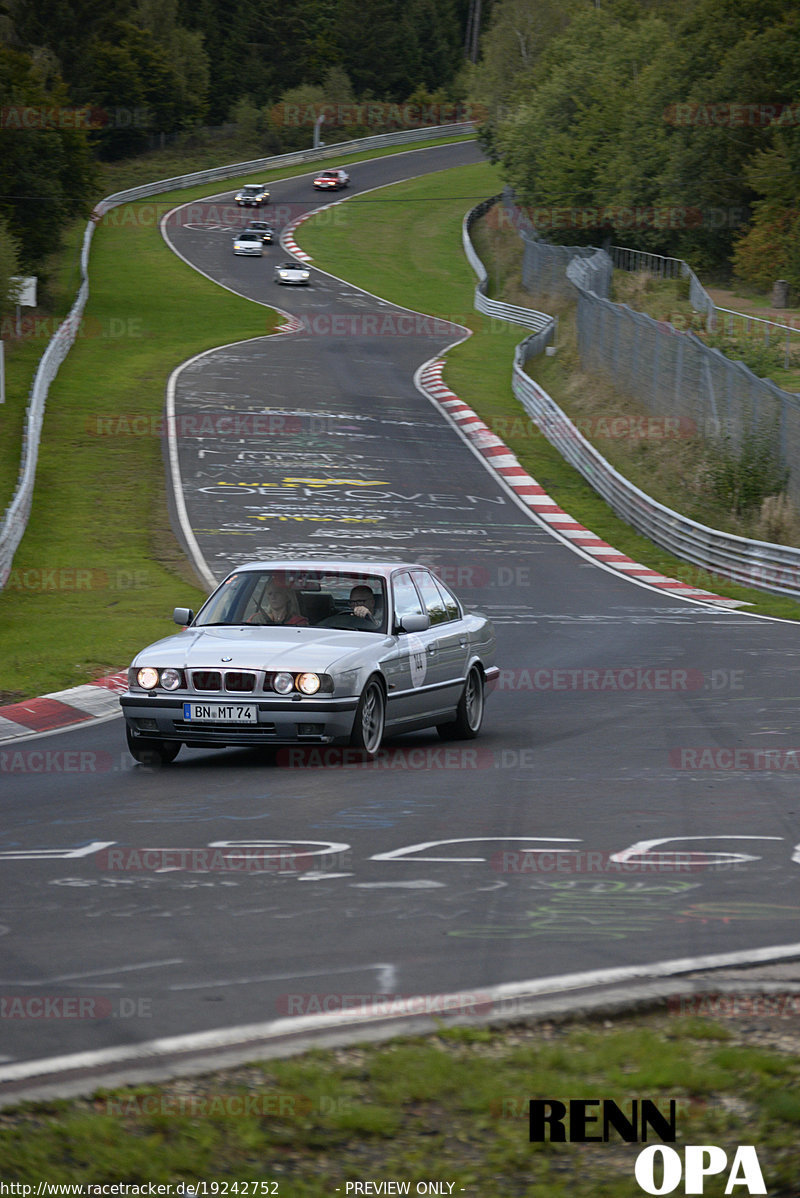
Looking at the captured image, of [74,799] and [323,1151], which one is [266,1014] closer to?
[323,1151]

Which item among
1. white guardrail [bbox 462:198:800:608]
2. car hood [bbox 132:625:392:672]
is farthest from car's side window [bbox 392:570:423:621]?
white guardrail [bbox 462:198:800:608]

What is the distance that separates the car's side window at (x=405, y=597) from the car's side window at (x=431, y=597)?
0.48ft

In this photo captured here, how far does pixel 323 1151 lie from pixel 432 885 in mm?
3325

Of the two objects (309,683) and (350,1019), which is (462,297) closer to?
(309,683)

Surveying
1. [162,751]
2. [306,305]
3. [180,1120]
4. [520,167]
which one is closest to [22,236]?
[306,305]

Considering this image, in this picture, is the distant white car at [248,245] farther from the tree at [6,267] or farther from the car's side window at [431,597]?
the car's side window at [431,597]

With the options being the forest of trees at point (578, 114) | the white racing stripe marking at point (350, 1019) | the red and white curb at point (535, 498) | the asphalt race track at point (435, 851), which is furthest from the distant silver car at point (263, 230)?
the white racing stripe marking at point (350, 1019)

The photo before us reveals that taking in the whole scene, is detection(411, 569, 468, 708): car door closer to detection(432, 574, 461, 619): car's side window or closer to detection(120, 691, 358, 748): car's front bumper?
detection(432, 574, 461, 619): car's side window

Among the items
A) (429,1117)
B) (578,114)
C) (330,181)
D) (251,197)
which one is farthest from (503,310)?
(429,1117)

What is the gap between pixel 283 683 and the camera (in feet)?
36.6

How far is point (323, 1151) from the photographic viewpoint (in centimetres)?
412

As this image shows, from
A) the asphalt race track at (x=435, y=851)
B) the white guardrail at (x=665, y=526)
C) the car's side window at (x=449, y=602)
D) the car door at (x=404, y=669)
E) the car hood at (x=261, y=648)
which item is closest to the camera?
the asphalt race track at (x=435, y=851)

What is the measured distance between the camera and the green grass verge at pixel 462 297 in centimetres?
3192

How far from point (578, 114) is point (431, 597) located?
64460 millimetres
